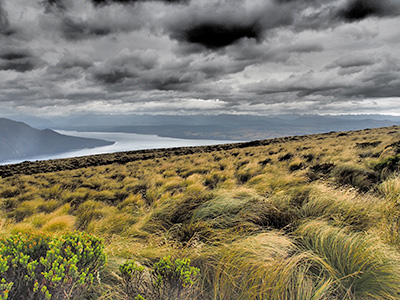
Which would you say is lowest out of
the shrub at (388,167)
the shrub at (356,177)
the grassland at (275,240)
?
the grassland at (275,240)

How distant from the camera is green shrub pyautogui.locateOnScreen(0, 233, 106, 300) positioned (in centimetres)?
160

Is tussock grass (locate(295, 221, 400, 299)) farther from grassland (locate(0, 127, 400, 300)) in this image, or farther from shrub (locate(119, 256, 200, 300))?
shrub (locate(119, 256, 200, 300))

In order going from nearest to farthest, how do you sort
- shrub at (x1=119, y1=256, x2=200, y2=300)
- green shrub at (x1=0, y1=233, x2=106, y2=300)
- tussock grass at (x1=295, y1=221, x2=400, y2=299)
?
1. green shrub at (x1=0, y1=233, x2=106, y2=300)
2. shrub at (x1=119, y1=256, x2=200, y2=300)
3. tussock grass at (x1=295, y1=221, x2=400, y2=299)

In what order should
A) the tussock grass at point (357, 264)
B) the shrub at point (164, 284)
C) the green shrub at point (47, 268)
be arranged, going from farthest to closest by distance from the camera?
the tussock grass at point (357, 264)
the shrub at point (164, 284)
the green shrub at point (47, 268)

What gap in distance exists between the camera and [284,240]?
2705 millimetres

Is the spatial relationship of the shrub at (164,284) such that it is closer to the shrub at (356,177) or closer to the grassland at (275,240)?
the grassland at (275,240)

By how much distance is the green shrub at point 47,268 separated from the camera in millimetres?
1597

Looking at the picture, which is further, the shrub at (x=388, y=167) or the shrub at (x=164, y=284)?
the shrub at (x=388, y=167)

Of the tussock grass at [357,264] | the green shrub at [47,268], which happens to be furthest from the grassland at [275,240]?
the green shrub at [47,268]

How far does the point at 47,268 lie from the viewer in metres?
1.76

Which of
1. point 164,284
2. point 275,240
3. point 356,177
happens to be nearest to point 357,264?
point 275,240

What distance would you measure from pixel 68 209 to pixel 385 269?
7.27 metres

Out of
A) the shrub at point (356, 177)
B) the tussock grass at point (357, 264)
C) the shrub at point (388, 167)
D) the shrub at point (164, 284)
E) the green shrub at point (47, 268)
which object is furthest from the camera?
the shrub at point (388, 167)

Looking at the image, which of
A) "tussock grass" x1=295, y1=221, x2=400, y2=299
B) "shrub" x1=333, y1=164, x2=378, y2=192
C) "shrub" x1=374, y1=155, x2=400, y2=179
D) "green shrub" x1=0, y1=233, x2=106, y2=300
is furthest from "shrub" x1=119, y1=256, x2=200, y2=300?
"shrub" x1=374, y1=155, x2=400, y2=179
